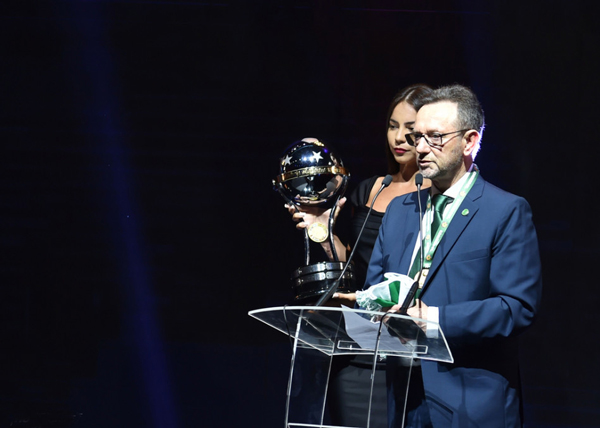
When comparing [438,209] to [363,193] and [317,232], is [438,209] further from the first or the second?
[363,193]

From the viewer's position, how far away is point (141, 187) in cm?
366

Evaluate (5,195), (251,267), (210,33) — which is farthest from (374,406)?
(5,195)

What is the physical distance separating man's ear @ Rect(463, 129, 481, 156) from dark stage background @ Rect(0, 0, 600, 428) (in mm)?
1470

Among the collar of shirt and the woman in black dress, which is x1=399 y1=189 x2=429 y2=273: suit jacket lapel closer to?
the collar of shirt

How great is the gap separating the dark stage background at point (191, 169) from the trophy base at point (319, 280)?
3.83 ft

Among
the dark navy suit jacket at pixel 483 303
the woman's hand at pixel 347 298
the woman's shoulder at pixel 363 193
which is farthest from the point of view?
the woman's shoulder at pixel 363 193

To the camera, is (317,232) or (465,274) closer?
(465,274)

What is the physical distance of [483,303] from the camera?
177 cm

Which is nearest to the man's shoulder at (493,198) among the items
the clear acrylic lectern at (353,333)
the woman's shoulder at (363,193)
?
the clear acrylic lectern at (353,333)

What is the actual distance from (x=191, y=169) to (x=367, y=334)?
2.23 meters

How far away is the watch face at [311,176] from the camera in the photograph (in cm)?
251

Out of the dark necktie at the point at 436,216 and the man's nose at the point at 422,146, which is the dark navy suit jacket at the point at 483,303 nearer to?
the dark necktie at the point at 436,216

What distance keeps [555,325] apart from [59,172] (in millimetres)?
2586

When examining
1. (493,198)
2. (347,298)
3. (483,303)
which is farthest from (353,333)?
(347,298)
